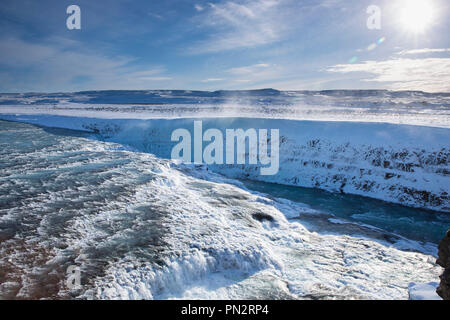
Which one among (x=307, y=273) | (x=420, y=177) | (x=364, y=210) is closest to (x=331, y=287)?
(x=307, y=273)

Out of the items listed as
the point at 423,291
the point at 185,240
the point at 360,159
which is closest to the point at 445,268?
the point at 423,291

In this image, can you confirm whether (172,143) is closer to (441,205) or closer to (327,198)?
(327,198)

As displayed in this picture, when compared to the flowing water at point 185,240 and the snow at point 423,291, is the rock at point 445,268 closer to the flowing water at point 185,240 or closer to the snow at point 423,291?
the snow at point 423,291

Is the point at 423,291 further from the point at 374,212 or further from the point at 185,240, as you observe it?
the point at 374,212

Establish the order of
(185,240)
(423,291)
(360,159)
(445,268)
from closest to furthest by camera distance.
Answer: (445,268), (423,291), (185,240), (360,159)

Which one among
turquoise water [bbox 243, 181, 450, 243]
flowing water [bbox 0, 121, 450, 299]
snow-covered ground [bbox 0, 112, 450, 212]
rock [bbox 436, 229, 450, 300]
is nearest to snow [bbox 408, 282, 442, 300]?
flowing water [bbox 0, 121, 450, 299]
